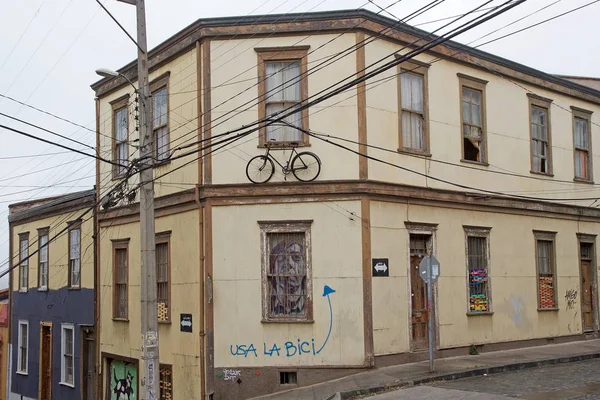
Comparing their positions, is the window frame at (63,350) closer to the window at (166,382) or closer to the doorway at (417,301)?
the window at (166,382)

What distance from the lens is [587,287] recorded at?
22.9 m

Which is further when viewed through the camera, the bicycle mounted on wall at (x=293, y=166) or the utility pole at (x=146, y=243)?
the bicycle mounted on wall at (x=293, y=166)

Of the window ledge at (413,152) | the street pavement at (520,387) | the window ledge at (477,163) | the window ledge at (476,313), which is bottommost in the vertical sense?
the street pavement at (520,387)

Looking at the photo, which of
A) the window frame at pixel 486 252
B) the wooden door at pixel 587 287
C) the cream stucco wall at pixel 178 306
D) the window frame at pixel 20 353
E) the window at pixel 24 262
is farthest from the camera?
the window at pixel 24 262

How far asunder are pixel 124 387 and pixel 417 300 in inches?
334

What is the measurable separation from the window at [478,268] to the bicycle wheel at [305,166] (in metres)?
4.69

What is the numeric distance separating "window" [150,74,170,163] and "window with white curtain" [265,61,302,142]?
3.24m

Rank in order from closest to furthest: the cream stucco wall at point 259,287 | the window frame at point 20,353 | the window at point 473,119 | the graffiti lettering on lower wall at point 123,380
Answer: the cream stucco wall at point 259,287
the window at point 473,119
the graffiti lettering on lower wall at point 123,380
the window frame at point 20,353

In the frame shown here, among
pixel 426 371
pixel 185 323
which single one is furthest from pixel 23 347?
pixel 426 371

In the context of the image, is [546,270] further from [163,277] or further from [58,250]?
[58,250]

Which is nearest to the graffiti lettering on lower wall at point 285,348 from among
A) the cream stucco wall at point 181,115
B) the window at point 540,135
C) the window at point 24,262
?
the cream stucco wall at point 181,115

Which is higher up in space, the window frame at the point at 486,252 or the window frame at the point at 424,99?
the window frame at the point at 424,99

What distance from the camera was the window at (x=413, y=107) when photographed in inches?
698

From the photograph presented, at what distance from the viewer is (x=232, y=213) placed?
1675 centimetres
